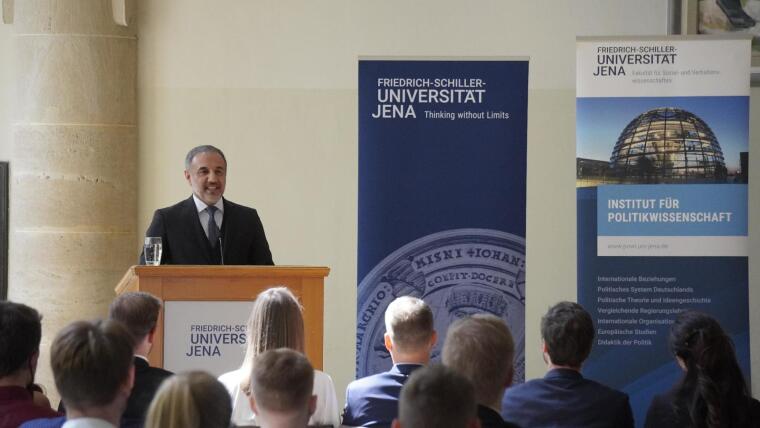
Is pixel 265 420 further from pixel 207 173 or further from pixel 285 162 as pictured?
pixel 285 162

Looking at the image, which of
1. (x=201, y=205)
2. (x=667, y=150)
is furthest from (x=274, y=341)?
(x=667, y=150)

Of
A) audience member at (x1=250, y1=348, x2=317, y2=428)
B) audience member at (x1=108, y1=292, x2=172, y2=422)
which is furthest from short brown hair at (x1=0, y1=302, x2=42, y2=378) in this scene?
audience member at (x1=250, y1=348, x2=317, y2=428)

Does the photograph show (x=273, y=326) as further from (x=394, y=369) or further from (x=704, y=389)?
(x=704, y=389)

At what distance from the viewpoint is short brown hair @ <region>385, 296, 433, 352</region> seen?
377cm

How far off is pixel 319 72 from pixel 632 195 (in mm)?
2986

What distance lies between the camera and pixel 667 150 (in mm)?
5609

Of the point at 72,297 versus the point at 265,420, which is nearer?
the point at 265,420

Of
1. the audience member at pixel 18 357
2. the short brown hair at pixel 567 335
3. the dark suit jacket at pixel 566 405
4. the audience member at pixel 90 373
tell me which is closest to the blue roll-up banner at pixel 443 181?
the short brown hair at pixel 567 335

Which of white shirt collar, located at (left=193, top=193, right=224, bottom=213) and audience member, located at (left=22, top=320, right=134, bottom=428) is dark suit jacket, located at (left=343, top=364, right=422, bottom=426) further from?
white shirt collar, located at (left=193, top=193, right=224, bottom=213)

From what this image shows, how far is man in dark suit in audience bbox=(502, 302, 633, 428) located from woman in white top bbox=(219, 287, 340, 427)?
623 millimetres

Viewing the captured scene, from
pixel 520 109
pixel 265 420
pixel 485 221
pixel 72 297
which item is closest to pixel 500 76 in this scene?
pixel 520 109

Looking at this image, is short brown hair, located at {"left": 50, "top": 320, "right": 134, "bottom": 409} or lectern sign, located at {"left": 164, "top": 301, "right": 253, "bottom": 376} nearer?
short brown hair, located at {"left": 50, "top": 320, "right": 134, "bottom": 409}

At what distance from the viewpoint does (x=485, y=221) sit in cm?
546

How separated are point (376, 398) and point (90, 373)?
4.18 feet
